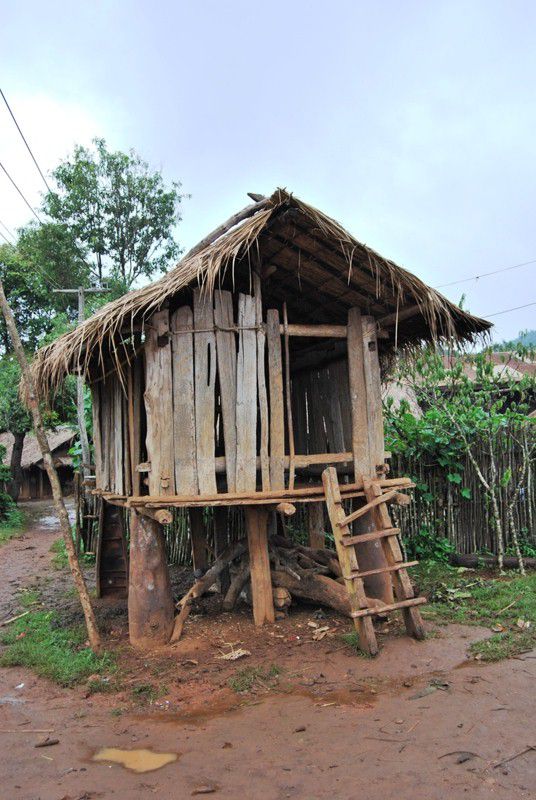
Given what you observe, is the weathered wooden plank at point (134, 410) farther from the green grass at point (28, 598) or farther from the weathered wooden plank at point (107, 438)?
the green grass at point (28, 598)

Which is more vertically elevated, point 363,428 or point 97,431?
point 97,431

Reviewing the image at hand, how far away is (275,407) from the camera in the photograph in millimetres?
5734

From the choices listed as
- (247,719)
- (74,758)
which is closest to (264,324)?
(247,719)

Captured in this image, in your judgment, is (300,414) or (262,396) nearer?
(262,396)

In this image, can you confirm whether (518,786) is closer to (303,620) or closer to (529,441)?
(303,620)

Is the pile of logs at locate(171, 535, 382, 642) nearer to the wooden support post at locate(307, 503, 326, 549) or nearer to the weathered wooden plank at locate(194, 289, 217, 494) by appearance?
the wooden support post at locate(307, 503, 326, 549)

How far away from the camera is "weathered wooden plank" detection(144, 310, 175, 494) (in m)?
5.45

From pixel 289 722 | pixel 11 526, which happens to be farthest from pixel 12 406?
pixel 289 722

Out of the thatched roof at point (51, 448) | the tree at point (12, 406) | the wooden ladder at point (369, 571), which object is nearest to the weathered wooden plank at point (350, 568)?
the wooden ladder at point (369, 571)

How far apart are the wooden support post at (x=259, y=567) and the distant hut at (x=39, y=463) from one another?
18.5 m

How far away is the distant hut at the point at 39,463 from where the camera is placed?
23578 mm

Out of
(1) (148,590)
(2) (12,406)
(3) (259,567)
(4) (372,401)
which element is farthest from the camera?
(2) (12,406)

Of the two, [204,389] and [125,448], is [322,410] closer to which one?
[204,389]

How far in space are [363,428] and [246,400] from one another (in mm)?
1290
